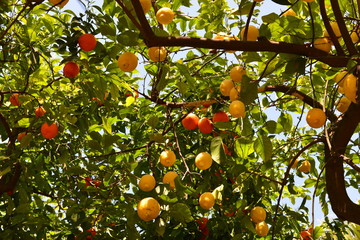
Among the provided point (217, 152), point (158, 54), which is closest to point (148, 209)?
point (217, 152)

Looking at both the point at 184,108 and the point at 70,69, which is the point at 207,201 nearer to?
the point at 184,108

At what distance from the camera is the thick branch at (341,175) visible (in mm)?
2012

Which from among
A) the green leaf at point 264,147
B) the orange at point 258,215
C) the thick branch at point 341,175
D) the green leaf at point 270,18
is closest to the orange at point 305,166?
the thick branch at point 341,175

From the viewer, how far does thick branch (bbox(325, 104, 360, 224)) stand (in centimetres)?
201

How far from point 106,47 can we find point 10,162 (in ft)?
3.19

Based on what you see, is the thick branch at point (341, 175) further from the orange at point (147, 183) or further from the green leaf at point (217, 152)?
the orange at point (147, 183)

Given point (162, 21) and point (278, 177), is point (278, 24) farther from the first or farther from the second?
point (278, 177)

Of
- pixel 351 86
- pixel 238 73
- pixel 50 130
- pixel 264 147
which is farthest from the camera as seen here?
pixel 50 130

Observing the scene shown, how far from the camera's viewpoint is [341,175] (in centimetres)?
217

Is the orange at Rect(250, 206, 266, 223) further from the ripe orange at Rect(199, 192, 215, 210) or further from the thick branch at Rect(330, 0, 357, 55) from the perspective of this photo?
the thick branch at Rect(330, 0, 357, 55)

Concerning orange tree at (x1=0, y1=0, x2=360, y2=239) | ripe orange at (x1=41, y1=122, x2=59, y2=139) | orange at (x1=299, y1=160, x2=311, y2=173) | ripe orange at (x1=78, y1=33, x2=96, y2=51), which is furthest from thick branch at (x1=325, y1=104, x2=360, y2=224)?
ripe orange at (x1=41, y1=122, x2=59, y2=139)

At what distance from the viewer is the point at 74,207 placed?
2297mm

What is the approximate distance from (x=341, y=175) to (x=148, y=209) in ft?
3.54

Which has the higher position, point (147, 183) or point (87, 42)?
point (87, 42)
